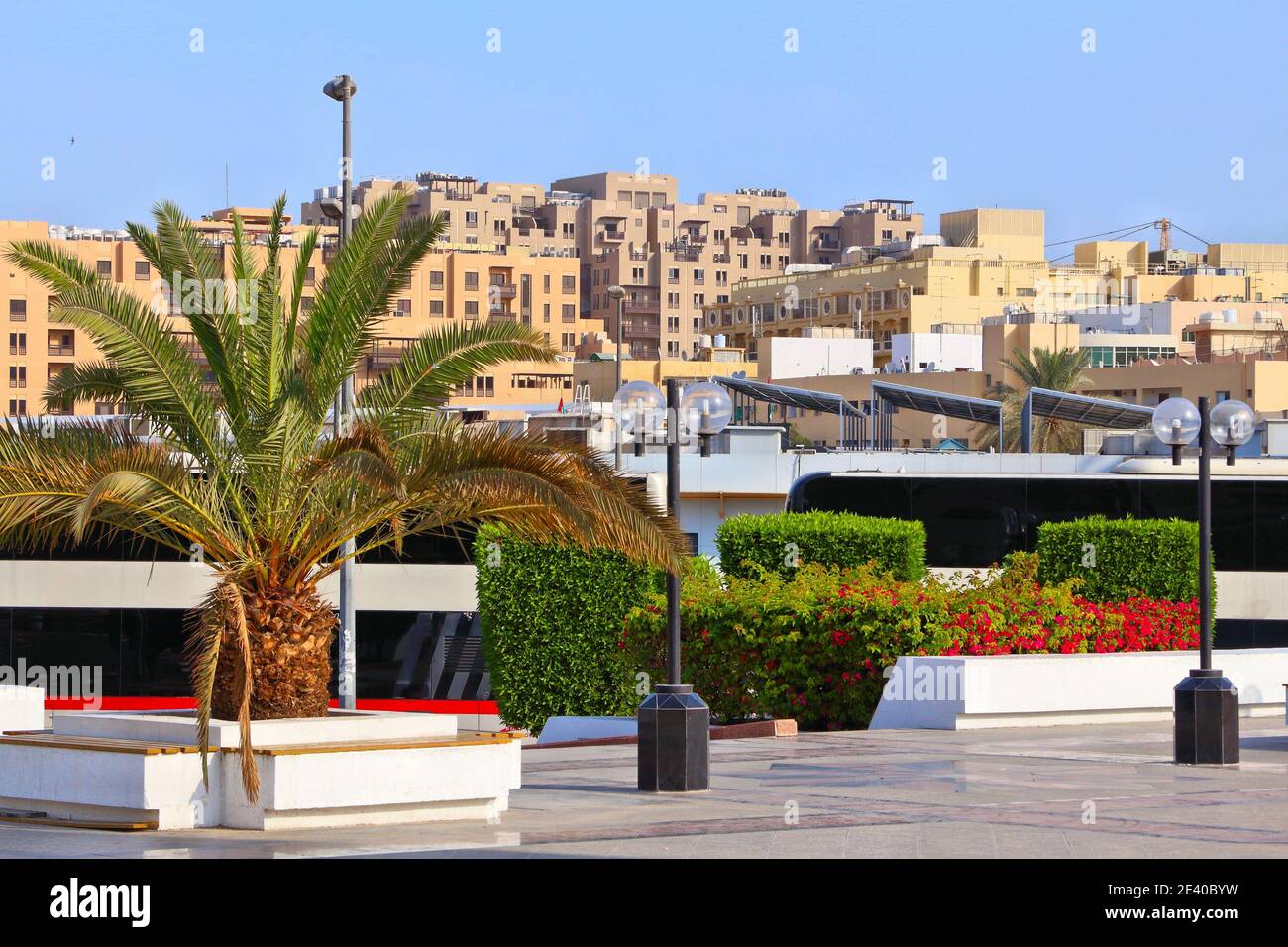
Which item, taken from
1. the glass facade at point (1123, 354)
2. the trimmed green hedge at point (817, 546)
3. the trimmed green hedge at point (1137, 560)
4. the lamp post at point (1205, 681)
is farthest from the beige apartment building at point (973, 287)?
the lamp post at point (1205, 681)

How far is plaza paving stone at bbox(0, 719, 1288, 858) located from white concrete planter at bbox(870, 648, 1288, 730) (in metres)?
2.29

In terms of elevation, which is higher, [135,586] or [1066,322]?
[1066,322]

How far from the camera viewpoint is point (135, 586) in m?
37.1

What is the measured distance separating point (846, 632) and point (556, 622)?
5.85m

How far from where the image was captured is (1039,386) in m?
82.2

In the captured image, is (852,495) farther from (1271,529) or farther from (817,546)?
(1271,529)

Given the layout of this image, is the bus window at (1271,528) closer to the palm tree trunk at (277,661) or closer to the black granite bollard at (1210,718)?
the black granite bollard at (1210,718)

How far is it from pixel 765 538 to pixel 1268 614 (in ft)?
37.4

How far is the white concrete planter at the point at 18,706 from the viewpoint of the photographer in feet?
60.1

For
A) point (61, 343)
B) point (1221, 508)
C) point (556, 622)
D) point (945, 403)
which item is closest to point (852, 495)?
point (1221, 508)

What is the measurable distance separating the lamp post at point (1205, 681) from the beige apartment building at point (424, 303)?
293 feet

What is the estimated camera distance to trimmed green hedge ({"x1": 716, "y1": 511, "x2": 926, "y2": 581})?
28703mm
